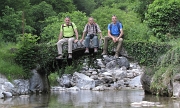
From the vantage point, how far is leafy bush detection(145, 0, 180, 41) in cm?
2639

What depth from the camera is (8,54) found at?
76.9ft

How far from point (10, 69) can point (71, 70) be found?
1283 cm

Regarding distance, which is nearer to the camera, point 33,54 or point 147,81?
point 147,81

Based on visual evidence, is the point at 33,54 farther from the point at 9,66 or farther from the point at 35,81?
the point at 35,81

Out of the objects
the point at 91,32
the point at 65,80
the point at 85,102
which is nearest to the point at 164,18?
the point at 91,32

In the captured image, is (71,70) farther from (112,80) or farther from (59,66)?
(59,66)

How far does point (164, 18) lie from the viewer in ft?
87.4

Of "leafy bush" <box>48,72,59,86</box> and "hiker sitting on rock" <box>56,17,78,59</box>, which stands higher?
"hiker sitting on rock" <box>56,17,78,59</box>

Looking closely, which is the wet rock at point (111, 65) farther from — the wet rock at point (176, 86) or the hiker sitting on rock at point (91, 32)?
the wet rock at point (176, 86)

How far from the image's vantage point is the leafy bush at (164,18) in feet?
86.6

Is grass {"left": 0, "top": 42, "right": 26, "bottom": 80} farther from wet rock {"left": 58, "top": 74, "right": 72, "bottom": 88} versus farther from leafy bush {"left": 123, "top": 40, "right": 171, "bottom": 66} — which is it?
wet rock {"left": 58, "top": 74, "right": 72, "bottom": 88}

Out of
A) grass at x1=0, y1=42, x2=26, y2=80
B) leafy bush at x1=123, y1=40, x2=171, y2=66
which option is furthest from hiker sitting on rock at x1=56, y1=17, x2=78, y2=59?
grass at x1=0, y1=42, x2=26, y2=80

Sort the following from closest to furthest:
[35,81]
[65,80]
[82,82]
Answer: [35,81] < [82,82] < [65,80]

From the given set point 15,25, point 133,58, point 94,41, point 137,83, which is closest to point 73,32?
point 94,41
